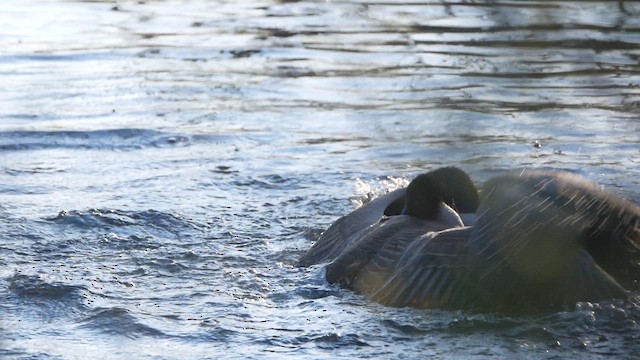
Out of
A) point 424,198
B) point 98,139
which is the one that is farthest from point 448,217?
point 98,139

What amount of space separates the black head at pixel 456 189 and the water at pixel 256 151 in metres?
0.24

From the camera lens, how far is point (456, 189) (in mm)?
5348

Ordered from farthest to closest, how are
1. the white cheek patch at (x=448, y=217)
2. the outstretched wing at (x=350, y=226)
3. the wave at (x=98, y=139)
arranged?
the wave at (x=98, y=139) → the outstretched wing at (x=350, y=226) → the white cheek patch at (x=448, y=217)

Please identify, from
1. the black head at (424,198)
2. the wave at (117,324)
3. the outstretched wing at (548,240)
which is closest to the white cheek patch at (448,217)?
the black head at (424,198)

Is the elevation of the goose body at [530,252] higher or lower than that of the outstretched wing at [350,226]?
higher

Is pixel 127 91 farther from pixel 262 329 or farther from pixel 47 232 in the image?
pixel 262 329

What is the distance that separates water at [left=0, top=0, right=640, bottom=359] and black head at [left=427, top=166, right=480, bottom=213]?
0.79 feet

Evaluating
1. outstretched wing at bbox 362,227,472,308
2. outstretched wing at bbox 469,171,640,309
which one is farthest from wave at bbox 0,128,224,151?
outstretched wing at bbox 469,171,640,309

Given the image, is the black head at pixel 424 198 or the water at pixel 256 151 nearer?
the water at pixel 256 151

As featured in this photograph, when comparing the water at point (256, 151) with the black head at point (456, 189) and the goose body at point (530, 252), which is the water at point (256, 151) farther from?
the black head at point (456, 189)

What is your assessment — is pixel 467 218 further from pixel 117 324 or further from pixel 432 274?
pixel 117 324

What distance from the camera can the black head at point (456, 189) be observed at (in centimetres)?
529

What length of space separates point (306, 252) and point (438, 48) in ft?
19.3

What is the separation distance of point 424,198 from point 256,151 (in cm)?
353
